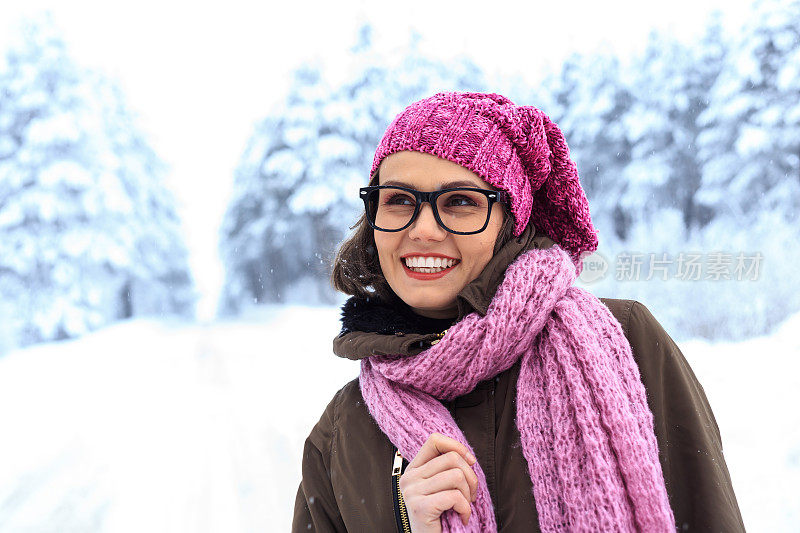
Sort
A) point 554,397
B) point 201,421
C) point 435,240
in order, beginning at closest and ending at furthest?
point 554,397 < point 435,240 < point 201,421

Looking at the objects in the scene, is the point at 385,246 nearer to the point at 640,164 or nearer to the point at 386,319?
the point at 386,319

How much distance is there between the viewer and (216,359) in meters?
4.93

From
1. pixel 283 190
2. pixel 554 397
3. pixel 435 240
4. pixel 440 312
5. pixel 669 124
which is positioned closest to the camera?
pixel 554 397

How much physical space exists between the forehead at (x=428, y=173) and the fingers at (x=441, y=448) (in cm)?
52

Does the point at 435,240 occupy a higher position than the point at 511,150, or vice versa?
the point at 511,150

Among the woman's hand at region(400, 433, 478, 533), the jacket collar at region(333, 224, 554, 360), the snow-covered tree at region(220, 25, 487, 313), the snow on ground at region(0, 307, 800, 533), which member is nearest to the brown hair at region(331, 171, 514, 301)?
the jacket collar at region(333, 224, 554, 360)

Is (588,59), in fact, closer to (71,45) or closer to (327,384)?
(327,384)

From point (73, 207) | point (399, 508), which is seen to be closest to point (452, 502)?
point (399, 508)

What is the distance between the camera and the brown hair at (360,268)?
4.83 ft

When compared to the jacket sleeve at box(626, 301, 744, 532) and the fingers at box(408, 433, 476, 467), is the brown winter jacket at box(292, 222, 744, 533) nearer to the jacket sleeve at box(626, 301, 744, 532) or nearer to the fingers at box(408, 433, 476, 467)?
the jacket sleeve at box(626, 301, 744, 532)

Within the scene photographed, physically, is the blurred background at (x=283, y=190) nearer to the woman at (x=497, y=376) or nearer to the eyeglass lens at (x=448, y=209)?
the woman at (x=497, y=376)

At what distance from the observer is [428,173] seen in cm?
123

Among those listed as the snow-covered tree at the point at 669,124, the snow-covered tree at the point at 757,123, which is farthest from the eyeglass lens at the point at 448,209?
the snow-covered tree at the point at 757,123

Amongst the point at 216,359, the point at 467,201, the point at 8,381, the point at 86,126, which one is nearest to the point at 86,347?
the point at 8,381
